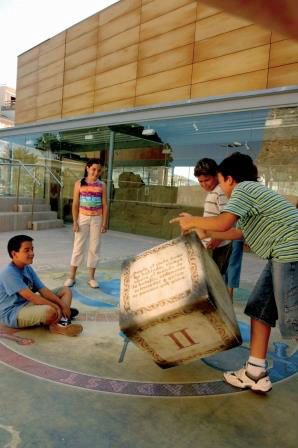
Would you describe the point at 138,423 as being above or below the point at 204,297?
below

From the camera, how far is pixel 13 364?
7.67 feet

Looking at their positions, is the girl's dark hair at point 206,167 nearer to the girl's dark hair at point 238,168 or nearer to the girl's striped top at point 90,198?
the girl's dark hair at point 238,168

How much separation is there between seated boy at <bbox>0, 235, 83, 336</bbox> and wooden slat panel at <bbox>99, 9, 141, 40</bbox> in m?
8.43

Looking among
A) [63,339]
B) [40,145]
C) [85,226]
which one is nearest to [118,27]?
[40,145]

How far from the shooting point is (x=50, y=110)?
1173cm

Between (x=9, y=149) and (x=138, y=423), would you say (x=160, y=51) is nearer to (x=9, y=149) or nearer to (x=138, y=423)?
(x=9, y=149)

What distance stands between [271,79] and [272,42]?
700 mm

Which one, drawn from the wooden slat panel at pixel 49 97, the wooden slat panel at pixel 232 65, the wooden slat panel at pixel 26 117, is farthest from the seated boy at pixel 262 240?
→ the wooden slat panel at pixel 26 117

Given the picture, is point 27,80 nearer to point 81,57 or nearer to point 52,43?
point 52,43

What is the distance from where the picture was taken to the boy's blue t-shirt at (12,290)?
274 centimetres

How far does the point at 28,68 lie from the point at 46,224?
6.67 meters

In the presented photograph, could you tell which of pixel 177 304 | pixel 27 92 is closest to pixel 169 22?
pixel 27 92

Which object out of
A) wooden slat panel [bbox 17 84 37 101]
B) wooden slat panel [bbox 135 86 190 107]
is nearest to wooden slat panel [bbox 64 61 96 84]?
wooden slat panel [bbox 17 84 37 101]

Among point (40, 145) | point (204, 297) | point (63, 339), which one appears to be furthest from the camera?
point (40, 145)
